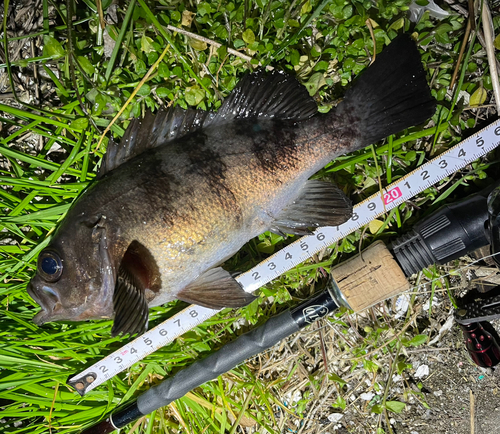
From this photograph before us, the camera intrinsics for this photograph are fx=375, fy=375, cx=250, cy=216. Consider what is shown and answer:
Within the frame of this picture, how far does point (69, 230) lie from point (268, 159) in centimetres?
120

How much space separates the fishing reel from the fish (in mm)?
554

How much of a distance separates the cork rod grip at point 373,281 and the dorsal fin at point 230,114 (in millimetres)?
1030

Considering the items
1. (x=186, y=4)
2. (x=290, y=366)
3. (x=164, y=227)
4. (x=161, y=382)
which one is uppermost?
(x=186, y=4)

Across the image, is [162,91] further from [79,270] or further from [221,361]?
[221,361]

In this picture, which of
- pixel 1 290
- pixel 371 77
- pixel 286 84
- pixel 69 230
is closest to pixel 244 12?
pixel 286 84

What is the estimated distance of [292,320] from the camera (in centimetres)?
254

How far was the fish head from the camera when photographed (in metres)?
2.05

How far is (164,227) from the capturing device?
81.1 inches

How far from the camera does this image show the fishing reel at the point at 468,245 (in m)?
2.35

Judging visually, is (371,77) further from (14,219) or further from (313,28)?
(14,219)

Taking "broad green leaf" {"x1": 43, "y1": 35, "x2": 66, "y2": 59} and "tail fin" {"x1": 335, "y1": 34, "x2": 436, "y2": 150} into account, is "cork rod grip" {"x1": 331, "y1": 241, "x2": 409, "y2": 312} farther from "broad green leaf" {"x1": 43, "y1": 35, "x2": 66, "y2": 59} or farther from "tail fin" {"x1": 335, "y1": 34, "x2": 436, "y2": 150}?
"broad green leaf" {"x1": 43, "y1": 35, "x2": 66, "y2": 59}

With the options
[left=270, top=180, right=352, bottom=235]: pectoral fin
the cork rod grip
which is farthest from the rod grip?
[left=270, top=180, right=352, bottom=235]: pectoral fin

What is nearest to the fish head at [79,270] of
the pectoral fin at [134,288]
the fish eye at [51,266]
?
the fish eye at [51,266]

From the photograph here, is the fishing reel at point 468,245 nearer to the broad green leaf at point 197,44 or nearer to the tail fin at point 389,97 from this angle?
the tail fin at point 389,97
